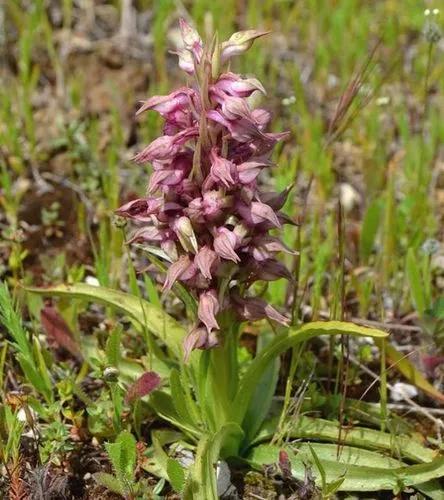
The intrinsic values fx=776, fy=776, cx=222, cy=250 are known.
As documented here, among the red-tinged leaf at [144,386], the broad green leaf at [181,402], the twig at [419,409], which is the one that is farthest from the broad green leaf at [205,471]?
the twig at [419,409]

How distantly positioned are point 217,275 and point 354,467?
69 cm

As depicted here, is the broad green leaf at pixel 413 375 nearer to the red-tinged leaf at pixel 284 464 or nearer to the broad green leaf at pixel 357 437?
the broad green leaf at pixel 357 437

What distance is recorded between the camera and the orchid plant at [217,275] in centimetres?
189

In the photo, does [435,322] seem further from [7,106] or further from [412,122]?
[7,106]

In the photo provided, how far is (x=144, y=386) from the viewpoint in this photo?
7.31 feet

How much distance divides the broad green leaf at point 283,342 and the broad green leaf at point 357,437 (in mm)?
174

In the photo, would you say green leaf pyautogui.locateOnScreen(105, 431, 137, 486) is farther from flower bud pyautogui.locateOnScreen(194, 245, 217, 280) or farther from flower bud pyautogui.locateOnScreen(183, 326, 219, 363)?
flower bud pyautogui.locateOnScreen(194, 245, 217, 280)

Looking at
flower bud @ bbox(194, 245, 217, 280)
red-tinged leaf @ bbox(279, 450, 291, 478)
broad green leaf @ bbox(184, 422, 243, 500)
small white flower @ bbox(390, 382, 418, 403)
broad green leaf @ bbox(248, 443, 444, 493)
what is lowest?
small white flower @ bbox(390, 382, 418, 403)

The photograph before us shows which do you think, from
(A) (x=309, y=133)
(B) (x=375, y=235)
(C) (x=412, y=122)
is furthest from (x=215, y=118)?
(C) (x=412, y=122)

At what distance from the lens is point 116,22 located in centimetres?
511

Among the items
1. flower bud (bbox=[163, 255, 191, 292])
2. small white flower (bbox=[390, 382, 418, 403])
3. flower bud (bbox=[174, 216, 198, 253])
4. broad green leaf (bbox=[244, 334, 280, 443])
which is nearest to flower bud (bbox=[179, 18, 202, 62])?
flower bud (bbox=[174, 216, 198, 253])

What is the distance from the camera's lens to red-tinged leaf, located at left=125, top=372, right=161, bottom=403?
2.23 meters

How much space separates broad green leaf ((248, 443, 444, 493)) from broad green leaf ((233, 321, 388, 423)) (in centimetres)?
18

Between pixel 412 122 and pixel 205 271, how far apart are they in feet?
9.14
